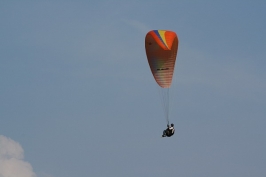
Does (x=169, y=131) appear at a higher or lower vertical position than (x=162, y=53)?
lower

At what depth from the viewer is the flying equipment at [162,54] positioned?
68625 mm

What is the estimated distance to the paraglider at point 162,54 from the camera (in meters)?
68.6

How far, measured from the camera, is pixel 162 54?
2729 inches

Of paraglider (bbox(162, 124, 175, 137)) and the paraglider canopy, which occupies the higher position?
the paraglider canopy

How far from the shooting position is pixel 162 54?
69.3 m

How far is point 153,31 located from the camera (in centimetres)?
6919

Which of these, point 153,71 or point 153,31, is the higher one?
point 153,31

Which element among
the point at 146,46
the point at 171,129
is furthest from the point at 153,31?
the point at 171,129

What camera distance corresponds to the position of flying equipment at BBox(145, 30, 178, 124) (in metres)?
68.6

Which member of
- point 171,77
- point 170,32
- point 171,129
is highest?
point 170,32

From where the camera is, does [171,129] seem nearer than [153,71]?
Yes

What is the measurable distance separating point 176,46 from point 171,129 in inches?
404

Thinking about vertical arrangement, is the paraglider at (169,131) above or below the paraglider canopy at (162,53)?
below

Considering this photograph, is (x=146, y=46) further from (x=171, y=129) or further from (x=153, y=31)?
(x=171, y=129)
